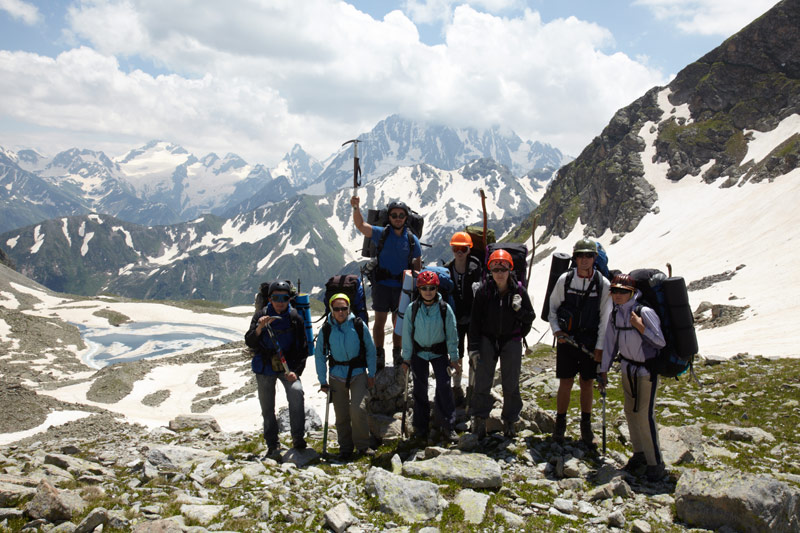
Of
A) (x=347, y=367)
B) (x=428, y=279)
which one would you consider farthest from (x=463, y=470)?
(x=428, y=279)

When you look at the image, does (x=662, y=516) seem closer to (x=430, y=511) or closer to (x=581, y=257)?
(x=430, y=511)

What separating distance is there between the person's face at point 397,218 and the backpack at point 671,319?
610 centimetres

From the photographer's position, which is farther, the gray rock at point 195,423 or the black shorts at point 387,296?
the gray rock at point 195,423

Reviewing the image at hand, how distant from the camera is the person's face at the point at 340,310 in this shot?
10656mm

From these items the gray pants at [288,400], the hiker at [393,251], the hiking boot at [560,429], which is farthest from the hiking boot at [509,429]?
the gray pants at [288,400]

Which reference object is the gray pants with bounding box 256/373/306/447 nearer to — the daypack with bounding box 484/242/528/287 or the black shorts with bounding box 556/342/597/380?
the daypack with bounding box 484/242/528/287

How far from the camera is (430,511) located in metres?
7.80

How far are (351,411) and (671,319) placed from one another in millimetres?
7408

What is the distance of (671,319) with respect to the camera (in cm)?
873

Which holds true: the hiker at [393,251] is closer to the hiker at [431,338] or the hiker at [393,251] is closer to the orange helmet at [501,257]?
the hiker at [431,338]

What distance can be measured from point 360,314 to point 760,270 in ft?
192

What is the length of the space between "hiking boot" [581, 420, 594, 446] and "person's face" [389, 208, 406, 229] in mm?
6803

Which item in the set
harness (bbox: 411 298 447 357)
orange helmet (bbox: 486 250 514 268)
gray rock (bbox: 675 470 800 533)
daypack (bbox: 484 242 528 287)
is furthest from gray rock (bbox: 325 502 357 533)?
daypack (bbox: 484 242 528 287)

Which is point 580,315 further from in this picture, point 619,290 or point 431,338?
point 431,338
